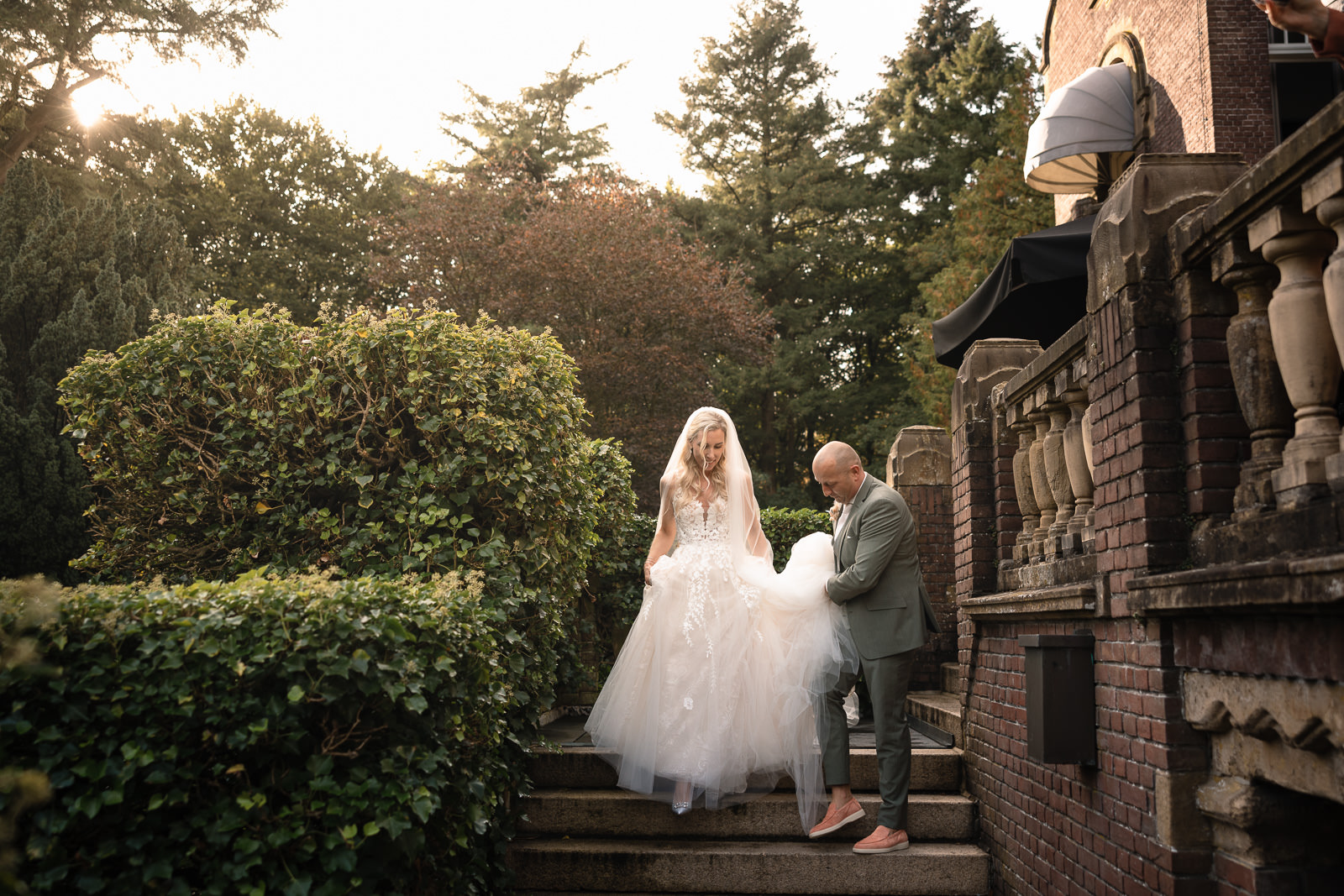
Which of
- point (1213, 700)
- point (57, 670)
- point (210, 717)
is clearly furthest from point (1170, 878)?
point (57, 670)

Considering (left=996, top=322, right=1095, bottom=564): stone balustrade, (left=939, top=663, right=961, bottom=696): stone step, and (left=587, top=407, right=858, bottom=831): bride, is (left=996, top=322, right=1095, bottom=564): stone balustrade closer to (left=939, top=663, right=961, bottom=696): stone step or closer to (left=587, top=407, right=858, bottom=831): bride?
(left=587, top=407, right=858, bottom=831): bride

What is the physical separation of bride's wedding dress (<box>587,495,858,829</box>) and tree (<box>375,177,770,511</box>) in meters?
14.1

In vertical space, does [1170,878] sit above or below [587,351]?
below

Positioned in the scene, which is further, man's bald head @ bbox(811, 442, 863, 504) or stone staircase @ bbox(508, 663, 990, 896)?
man's bald head @ bbox(811, 442, 863, 504)

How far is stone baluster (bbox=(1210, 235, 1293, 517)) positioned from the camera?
2748 mm

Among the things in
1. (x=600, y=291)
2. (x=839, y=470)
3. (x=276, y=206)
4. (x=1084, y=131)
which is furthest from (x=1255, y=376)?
(x=276, y=206)

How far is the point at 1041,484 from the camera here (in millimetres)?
4691

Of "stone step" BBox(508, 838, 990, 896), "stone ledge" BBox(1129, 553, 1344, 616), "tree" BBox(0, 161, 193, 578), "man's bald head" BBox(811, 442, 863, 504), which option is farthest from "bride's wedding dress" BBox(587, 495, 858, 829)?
"tree" BBox(0, 161, 193, 578)

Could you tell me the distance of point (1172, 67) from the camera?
35.3 feet

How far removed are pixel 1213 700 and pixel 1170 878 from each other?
645 millimetres

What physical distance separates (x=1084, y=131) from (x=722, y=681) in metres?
9.13

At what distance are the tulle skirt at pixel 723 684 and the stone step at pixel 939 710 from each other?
1.30 m

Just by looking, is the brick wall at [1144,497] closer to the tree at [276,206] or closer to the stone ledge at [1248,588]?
the stone ledge at [1248,588]

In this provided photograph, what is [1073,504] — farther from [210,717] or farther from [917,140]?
[917,140]
